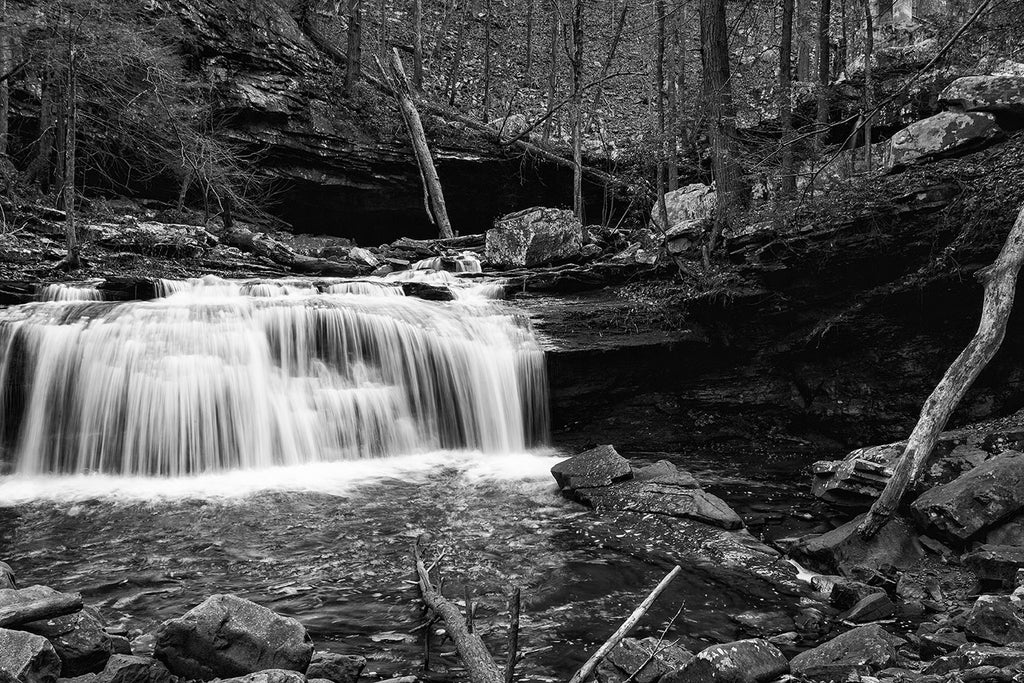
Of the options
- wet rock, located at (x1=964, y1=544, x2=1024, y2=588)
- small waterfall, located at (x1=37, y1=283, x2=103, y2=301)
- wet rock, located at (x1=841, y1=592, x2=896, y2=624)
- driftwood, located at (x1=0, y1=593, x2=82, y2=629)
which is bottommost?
wet rock, located at (x1=841, y1=592, x2=896, y2=624)

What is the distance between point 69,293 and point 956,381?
441 inches

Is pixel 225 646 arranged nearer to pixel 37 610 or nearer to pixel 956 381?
pixel 37 610

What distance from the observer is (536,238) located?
542 inches

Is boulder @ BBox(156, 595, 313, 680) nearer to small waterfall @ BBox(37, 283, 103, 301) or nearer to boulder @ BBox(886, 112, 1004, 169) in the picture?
small waterfall @ BBox(37, 283, 103, 301)

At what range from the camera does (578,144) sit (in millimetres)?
17344

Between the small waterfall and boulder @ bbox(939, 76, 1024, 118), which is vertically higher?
boulder @ bbox(939, 76, 1024, 118)

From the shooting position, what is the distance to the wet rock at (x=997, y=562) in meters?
4.81

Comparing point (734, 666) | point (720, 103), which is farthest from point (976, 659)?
point (720, 103)

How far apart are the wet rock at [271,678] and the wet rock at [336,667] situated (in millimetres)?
406

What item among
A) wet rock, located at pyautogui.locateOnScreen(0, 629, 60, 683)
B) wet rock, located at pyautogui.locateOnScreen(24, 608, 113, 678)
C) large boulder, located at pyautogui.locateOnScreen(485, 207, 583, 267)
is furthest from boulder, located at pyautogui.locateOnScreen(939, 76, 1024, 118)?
wet rock, located at pyautogui.locateOnScreen(0, 629, 60, 683)

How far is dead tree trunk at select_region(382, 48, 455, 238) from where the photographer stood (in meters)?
17.9

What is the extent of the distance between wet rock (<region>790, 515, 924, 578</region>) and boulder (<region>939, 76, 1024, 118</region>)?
21.7 feet

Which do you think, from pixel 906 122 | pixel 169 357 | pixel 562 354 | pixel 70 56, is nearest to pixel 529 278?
pixel 562 354

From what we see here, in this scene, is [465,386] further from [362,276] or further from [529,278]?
[362,276]
